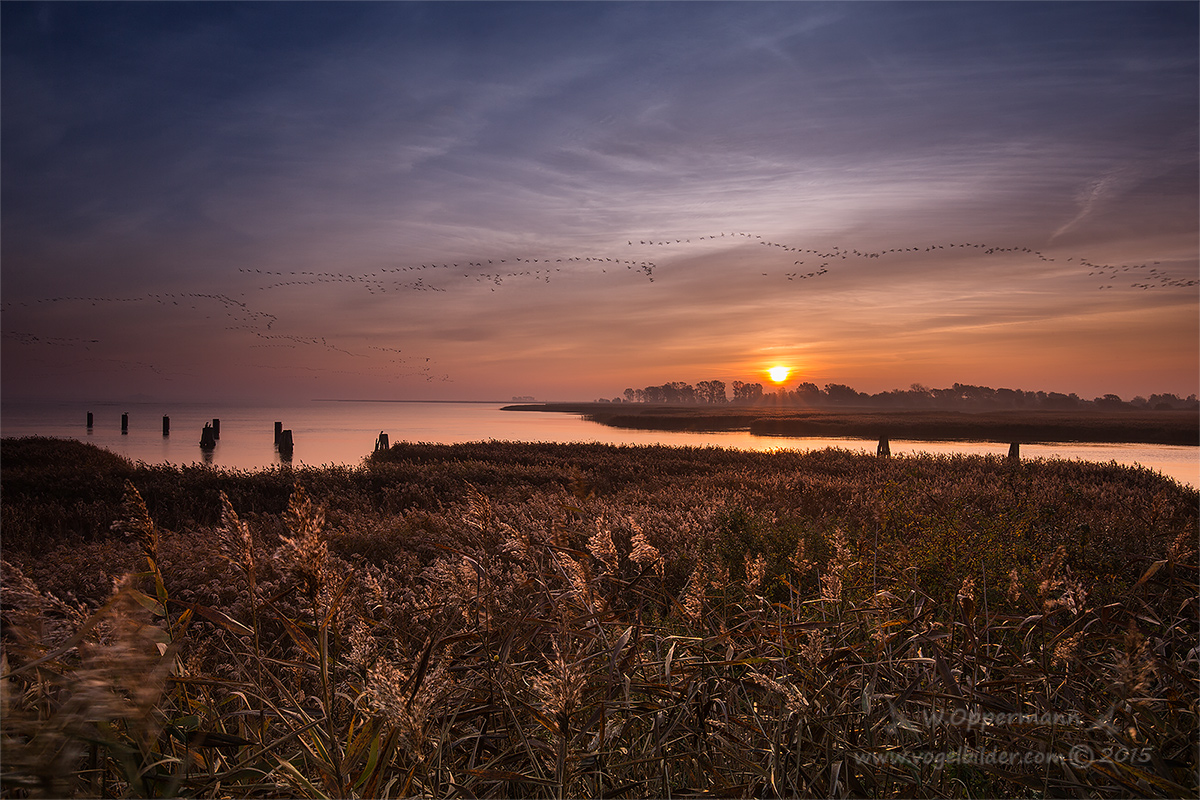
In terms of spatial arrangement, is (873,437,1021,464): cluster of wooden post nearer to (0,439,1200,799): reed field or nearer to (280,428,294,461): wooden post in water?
(0,439,1200,799): reed field

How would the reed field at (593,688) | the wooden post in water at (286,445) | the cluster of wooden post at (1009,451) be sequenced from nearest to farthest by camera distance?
1. the reed field at (593,688)
2. the cluster of wooden post at (1009,451)
3. the wooden post in water at (286,445)

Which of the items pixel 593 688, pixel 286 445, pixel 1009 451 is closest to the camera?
pixel 593 688

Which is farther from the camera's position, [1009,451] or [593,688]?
[1009,451]

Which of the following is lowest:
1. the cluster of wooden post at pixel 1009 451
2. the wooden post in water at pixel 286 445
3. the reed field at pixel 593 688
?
the wooden post in water at pixel 286 445

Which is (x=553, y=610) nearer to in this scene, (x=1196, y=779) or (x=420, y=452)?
(x=1196, y=779)

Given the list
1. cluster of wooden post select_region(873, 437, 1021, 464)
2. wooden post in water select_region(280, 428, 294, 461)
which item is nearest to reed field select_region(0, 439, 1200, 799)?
cluster of wooden post select_region(873, 437, 1021, 464)

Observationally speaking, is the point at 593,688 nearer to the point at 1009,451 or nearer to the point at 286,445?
the point at 1009,451

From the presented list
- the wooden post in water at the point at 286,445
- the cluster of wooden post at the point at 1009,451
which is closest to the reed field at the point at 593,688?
the cluster of wooden post at the point at 1009,451

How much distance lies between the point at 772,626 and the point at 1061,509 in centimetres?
901

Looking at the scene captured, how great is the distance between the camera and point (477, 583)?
6.80 ft

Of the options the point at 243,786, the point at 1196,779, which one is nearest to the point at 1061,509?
the point at 1196,779

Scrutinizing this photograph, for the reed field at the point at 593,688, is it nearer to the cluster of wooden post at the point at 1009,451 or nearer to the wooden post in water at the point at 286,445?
the cluster of wooden post at the point at 1009,451

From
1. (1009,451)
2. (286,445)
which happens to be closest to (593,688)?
(1009,451)

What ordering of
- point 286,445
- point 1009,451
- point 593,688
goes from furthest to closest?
point 286,445 → point 1009,451 → point 593,688
